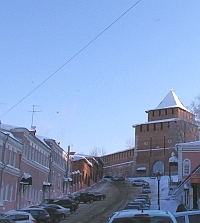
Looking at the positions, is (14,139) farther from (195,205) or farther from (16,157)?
(195,205)

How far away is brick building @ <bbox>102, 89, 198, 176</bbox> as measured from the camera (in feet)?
316

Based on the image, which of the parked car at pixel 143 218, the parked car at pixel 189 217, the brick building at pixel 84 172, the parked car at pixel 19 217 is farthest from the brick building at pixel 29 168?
the parked car at pixel 143 218

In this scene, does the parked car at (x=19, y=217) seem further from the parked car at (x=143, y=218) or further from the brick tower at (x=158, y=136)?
the brick tower at (x=158, y=136)

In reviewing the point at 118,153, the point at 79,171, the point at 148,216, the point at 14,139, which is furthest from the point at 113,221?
the point at 118,153

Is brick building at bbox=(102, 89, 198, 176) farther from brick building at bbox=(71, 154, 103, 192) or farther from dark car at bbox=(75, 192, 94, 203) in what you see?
dark car at bbox=(75, 192, 94, 203)

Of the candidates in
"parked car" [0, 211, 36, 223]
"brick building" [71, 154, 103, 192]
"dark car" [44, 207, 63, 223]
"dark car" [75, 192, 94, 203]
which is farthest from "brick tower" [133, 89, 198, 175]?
"parked car" [0, 211, 36, 223]

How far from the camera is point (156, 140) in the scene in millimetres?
101000

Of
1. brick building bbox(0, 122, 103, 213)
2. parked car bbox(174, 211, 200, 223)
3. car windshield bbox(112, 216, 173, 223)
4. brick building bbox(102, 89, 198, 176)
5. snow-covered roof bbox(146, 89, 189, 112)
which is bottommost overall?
parked car bbox(174, 211, 200, 223)

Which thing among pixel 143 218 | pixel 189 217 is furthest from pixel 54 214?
pixel 143 218

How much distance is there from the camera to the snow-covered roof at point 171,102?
104825 mm

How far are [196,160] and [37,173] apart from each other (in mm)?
19831

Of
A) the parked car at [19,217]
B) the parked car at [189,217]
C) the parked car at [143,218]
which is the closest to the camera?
the parked car at [143,218]

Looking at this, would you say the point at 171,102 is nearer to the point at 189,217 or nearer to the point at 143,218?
the point at 189,217

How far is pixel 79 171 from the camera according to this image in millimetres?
74312
